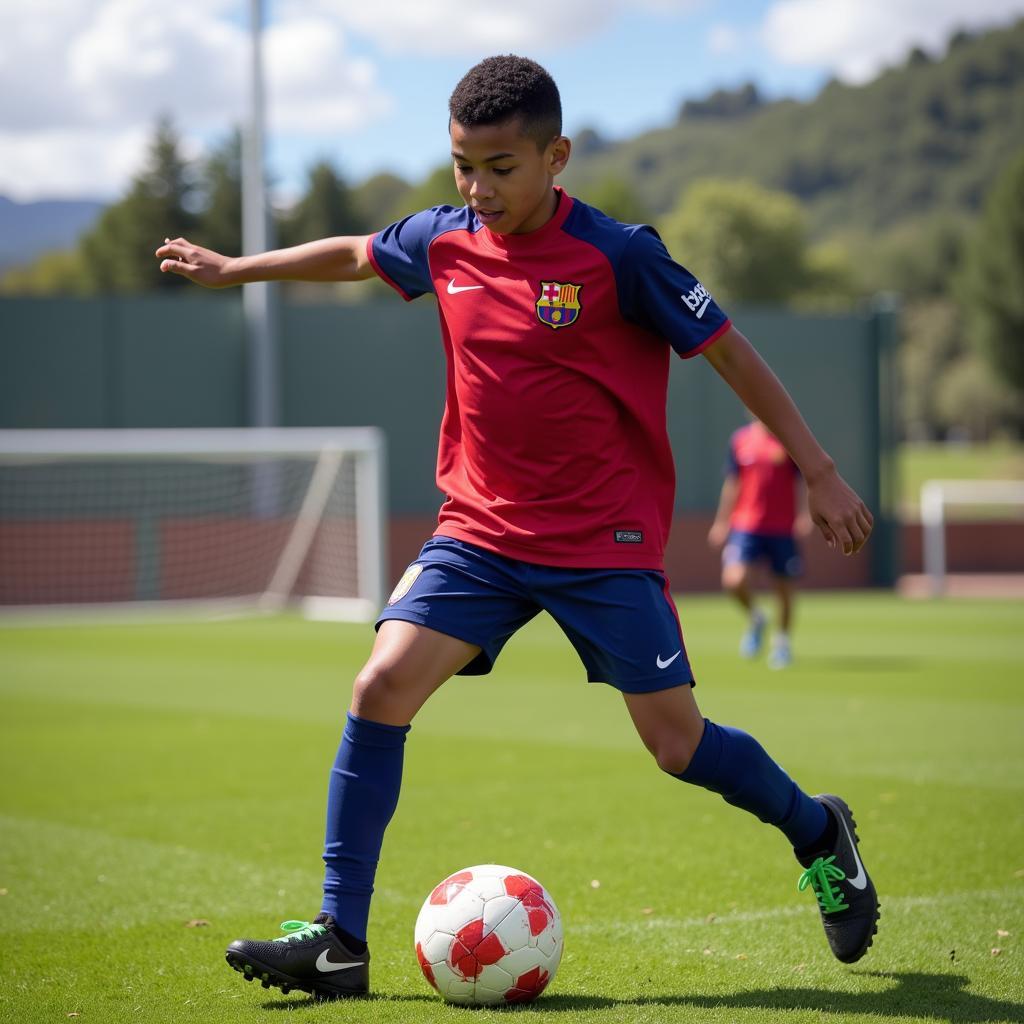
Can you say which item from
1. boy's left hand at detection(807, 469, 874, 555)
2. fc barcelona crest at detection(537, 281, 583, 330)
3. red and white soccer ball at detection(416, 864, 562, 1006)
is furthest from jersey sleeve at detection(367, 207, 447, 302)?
red and white soccer ball at detection(416, 864, 562, 1006)

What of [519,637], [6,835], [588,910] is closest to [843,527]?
[588,910]

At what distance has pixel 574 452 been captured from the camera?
3.98 metres

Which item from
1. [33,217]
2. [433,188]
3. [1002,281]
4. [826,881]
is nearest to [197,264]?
[33,217]

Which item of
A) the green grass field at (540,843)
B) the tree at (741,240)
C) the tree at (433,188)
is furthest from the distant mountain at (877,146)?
the green grass field at (540,843)

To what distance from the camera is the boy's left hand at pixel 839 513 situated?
3844 millimetres

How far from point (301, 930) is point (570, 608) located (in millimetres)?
1047

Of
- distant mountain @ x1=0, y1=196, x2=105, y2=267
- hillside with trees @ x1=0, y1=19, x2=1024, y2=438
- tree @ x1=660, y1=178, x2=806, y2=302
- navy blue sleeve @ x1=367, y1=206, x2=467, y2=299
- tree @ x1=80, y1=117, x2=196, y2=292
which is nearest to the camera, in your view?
navy blue sleeve @ x1=367, y1=206, x2=467, y2=299

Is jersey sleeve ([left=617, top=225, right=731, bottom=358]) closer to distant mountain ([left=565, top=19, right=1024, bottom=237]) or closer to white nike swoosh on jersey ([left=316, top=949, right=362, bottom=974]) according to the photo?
white nike swoosh on jersey ([left=316, top=949, right=362, bottom=974])

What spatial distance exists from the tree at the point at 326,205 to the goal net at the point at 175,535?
61.4 m

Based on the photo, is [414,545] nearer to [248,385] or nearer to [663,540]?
[248,385]

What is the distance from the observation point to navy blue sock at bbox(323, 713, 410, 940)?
388 centimetres

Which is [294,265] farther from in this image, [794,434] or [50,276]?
[50,276]

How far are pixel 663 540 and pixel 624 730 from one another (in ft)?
17.6

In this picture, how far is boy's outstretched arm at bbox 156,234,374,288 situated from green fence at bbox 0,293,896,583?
2211cm
